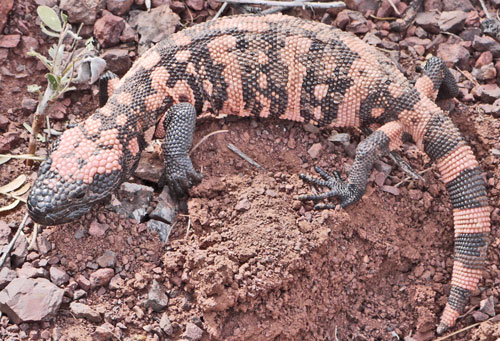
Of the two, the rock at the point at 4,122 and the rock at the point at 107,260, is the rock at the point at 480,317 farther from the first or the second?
the rock at the point at 4,122

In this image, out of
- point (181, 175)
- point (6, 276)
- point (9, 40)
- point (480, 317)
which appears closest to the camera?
point (6, 276)

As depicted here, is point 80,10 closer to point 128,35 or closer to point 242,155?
point 128,35

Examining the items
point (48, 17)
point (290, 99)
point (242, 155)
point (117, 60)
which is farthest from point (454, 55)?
point (48, 17)

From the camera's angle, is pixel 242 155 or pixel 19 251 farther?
pixel 242 155

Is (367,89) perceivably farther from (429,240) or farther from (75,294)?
(75,294)

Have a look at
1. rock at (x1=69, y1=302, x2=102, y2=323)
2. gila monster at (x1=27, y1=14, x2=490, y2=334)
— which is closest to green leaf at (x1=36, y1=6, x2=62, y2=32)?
gila monster at (x1=27, y1=14, x2=490, y2=334)

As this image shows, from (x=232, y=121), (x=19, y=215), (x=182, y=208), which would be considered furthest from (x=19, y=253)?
(x=232, y=121)
